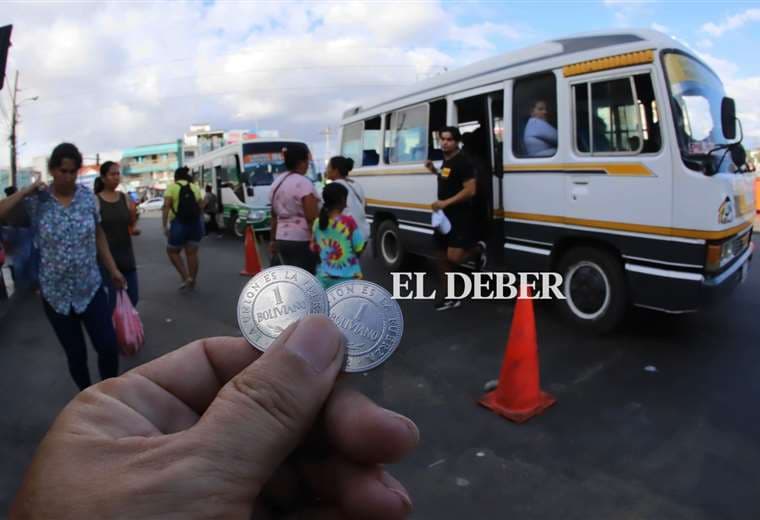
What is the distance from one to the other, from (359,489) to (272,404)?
0.27 metres

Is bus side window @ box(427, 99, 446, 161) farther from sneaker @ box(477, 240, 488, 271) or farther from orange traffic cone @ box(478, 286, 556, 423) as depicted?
orange traffic cone @ box(478, 286, 556, 423)

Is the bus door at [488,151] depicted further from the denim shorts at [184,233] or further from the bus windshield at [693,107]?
the denim shorts at [184,233]

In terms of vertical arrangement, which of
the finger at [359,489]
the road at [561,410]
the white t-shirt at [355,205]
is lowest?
the road at [561,410]

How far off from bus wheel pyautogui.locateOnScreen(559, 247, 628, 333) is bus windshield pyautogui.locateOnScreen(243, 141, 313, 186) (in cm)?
947

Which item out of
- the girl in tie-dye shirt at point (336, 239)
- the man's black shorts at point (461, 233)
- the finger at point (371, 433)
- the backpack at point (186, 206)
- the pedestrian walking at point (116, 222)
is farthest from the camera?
the backpack at point (186, 206)

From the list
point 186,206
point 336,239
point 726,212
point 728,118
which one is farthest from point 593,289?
point 186,206

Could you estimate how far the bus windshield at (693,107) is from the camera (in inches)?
152

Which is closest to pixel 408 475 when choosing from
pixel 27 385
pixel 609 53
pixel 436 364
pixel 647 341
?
pixel 436 364

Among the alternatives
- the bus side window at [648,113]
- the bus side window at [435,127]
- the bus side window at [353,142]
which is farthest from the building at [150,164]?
the bus side window at [648,113]

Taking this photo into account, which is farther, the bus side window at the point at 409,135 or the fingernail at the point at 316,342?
the bus side window at the point at 409,135

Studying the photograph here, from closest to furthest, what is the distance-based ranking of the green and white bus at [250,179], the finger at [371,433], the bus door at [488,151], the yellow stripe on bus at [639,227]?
1. the finger at [371,433]
2. the yellow stripe on bus at [639,227]
3. the bus door at [488,151]
4. the green and white bus at [250,179]

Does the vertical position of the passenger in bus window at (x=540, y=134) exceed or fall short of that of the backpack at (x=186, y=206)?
it exceeds it

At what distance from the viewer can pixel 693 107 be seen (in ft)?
13.3

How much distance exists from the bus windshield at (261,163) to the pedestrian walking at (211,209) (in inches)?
89.9
